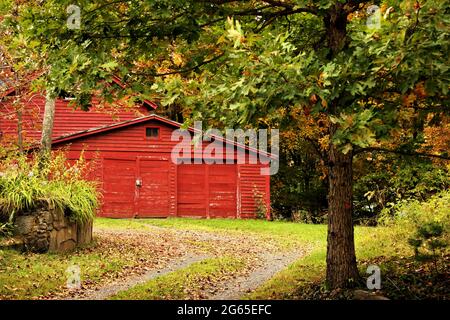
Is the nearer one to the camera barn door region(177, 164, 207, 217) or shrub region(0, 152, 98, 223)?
shrub region(0, 152, 98, 223)

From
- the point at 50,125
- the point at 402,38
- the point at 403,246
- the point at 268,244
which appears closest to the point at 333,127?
the point at 402,38

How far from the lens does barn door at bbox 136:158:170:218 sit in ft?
84.4

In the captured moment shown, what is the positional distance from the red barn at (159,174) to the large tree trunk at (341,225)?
1788cm

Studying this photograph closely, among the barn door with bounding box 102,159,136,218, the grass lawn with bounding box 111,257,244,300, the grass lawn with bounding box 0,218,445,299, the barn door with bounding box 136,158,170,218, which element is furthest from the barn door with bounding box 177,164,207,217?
the grass lawn with bounding box 111,257,244,300

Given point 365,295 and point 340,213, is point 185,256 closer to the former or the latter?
point 340,213

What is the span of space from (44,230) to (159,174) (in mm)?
14391

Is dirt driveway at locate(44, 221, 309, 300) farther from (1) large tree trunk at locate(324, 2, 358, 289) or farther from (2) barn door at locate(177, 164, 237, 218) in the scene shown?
(2) barn door at locate(177, 164, 237, 218)

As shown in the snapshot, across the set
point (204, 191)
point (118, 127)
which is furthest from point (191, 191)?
point (118, 127)

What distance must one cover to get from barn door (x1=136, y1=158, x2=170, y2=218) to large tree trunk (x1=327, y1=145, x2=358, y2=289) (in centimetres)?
1828

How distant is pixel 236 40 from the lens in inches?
209

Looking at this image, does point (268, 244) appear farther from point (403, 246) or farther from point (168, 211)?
point (168, 211)

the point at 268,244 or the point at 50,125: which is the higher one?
the point at 50,125

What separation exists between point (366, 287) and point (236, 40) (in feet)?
14.8

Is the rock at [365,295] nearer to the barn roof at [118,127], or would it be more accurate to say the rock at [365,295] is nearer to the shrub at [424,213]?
the shrub at [424,213]
